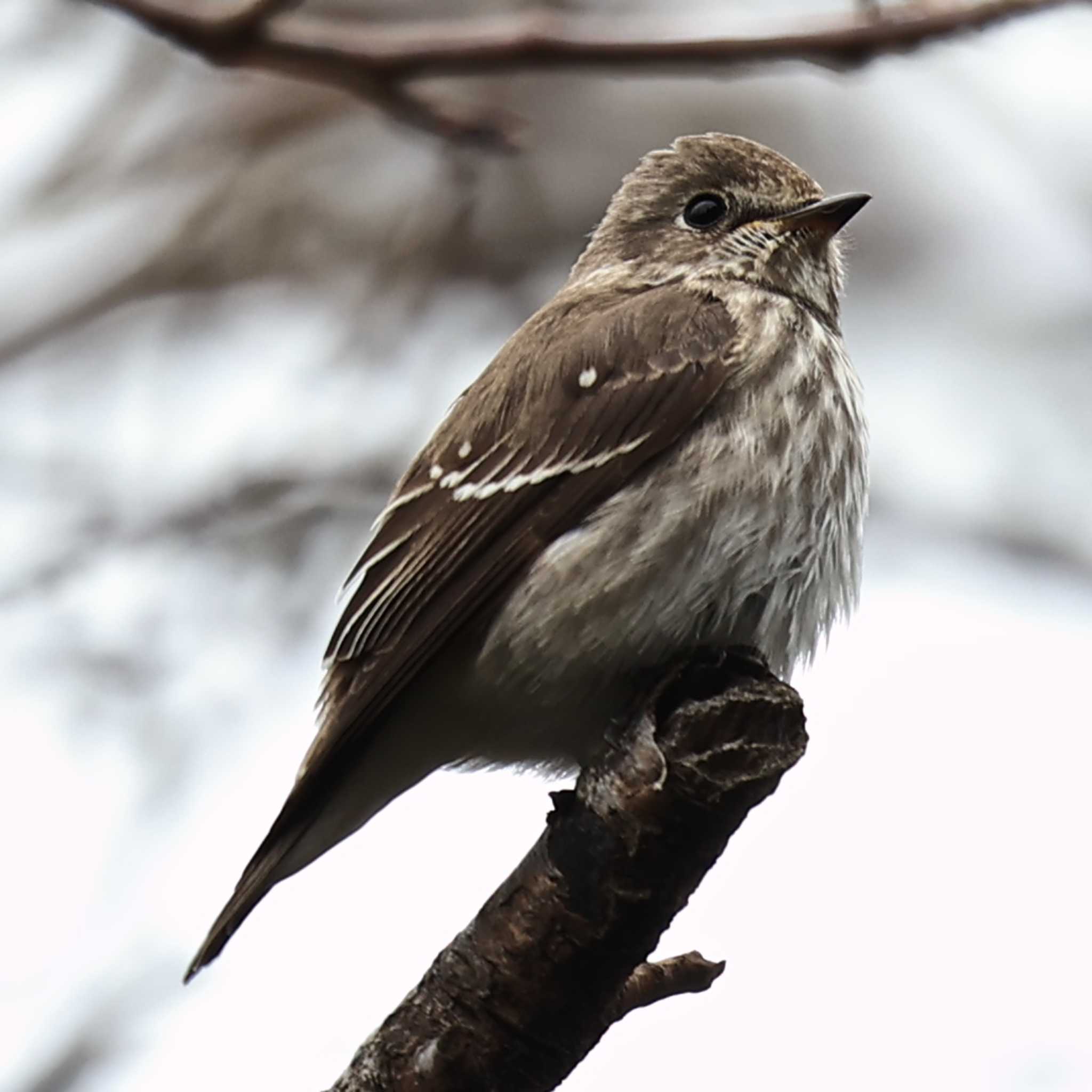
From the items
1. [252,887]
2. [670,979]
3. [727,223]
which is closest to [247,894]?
[252,887]

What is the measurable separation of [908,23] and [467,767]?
2.35 metres

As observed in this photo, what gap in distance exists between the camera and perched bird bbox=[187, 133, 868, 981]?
470 centimetres

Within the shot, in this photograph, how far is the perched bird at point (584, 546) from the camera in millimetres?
4703

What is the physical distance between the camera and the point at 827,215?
573 centimetres

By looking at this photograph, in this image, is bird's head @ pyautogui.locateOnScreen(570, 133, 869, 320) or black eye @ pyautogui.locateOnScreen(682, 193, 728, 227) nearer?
bird's head @ pyautogui.locateOnScreen(570, 133, 869, 320)

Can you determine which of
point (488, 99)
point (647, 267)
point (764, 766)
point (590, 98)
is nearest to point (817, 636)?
point (764, 766)

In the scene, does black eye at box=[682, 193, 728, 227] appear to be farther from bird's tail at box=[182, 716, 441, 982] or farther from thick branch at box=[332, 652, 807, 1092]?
thick branch at box=[332, 652, 807, 1092]

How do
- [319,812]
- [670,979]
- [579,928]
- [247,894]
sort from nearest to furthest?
[579,928] → [670,979] → [247,894] → [319,812]

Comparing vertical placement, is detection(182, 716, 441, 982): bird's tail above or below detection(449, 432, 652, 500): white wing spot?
below

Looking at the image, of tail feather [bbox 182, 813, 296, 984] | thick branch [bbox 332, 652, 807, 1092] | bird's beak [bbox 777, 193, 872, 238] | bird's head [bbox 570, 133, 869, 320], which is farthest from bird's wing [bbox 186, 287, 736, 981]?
thick branch [bbox 332, 652, 807, 1092]

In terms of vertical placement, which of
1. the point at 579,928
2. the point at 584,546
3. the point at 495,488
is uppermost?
the point at 495,488

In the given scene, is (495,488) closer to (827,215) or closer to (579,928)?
(827,215)

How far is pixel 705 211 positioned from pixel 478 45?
215 centimetres

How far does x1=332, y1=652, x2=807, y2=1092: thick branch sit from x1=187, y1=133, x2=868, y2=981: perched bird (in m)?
0.88
